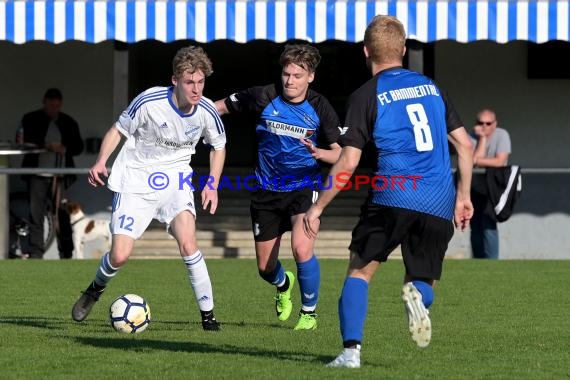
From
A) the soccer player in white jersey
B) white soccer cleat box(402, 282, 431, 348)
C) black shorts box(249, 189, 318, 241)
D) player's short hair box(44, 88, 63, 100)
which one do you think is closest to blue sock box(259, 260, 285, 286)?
black shorts box(249, 189, 318, 241)

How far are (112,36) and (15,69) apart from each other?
3.63 m

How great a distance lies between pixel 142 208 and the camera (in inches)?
400

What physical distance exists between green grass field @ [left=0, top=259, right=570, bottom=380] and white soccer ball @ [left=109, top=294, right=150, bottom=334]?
7 cm

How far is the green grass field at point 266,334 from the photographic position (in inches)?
319

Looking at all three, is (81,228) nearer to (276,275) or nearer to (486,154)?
(486,154)

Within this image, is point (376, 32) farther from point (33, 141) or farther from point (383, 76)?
point (33, 141)

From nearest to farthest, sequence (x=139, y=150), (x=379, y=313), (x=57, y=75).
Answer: (x=139, y=150) → (x=379, y=313) → (x=57, y=75)

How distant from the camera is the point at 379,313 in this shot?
11672 millimetres

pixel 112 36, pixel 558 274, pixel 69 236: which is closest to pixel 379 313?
pixel 558 274

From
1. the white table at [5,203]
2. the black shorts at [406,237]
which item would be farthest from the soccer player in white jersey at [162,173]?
the white table at [5,203]

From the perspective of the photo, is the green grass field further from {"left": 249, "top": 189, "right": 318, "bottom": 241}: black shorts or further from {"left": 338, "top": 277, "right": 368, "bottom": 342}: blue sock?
{"left": 249, "top": 189, "right": 318, "bottom": 241}: black shorts

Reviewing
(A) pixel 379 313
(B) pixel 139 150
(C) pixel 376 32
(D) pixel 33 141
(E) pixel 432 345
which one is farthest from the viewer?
(D) pixel 33 141

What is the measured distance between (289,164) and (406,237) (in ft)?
9.65

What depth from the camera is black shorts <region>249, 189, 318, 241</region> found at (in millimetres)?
10758
